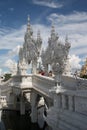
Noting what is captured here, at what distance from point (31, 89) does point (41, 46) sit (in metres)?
5.35

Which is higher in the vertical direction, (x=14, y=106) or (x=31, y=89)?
(x=31, y=89)

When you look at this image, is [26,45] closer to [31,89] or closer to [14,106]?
[31,89]

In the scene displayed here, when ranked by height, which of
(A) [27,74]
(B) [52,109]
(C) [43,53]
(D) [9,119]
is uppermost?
(C) [43,53]

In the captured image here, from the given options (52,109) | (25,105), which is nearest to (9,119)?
(25,105)

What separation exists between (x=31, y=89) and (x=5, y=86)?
407 inches

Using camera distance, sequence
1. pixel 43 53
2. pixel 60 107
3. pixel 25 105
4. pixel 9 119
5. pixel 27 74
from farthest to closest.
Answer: pixel 25 105
pixel 9 119
pixel 43 53
pixel 27 74
pixel 60 107

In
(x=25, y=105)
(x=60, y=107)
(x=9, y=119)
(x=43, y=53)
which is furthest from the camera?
(x=25, y=105)

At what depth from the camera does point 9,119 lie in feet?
113

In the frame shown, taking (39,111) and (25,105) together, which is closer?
(39,111)

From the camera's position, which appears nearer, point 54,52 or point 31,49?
point 54,52

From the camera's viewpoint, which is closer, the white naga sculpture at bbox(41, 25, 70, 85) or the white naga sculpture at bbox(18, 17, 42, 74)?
the white naga sculpture at bbox(41, 25, 70, 85)

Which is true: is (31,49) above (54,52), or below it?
above

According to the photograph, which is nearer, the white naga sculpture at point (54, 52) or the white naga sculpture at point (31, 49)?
the white naga sculpture at point (54, 52)

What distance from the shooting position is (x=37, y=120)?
31.2 metres
